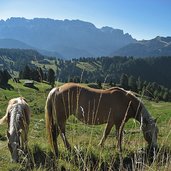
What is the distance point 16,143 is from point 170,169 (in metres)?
4.11

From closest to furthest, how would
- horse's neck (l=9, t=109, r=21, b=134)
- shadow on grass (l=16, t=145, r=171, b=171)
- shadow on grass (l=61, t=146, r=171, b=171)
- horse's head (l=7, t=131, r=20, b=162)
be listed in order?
shadow on grass (l=61, t=146, r=171, b=171), shadow on grass (l=16, t=145, r=171, b=171), horse's head (l=7, t=131, r=20, b=162), horse's neck (l=9, t=109, r=21, b=134)

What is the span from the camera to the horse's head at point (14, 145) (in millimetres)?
7777

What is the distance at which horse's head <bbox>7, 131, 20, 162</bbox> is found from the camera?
7777 millimetres

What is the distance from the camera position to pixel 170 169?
15.6 feet

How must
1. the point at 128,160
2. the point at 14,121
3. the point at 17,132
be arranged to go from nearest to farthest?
the point at 17,132, the point at 14,121, the point at 128,160

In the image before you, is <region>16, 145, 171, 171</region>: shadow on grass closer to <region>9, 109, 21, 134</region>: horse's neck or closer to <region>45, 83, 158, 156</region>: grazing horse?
<region>9, 109, 21, 134</region>: horse's neck

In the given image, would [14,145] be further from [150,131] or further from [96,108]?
[150,131]

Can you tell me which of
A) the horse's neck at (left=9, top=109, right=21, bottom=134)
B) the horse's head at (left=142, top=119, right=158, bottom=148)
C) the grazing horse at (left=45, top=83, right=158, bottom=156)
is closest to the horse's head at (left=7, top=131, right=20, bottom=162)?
the horse's neck at (left=9, top=109, right=21, bottom=134)

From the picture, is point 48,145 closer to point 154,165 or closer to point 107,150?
point 107,150

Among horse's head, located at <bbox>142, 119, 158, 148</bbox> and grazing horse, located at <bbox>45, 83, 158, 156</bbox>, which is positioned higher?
grazing horse, located at <bbox>45, 83, 158, 156</bbox>

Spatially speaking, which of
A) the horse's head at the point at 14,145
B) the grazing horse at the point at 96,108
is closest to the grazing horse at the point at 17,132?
the horse's head at the point at 14,145

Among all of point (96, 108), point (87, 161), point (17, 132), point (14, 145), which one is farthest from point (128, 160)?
point (17, 132)

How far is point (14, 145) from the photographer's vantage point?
25.8 ft

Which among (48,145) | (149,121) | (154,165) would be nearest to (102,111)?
(149,121)
